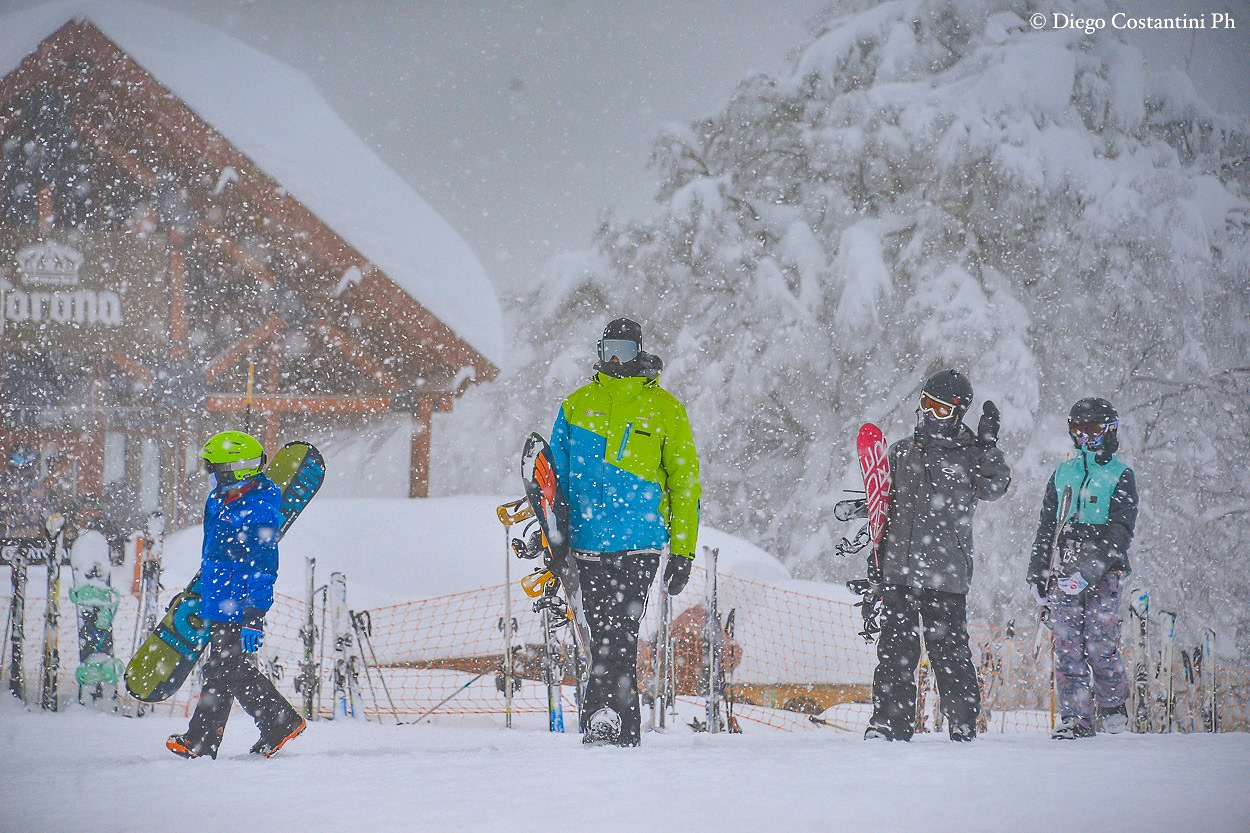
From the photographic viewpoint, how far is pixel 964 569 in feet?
11.9

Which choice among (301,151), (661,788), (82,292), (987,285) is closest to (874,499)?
(661,788)

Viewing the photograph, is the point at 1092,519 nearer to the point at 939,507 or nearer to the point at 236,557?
the point at 939,507

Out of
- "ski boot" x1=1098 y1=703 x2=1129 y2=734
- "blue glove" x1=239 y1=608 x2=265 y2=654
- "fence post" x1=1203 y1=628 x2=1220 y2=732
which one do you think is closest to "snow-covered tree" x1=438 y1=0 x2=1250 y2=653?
"fence post" x1=1203 y1=628 x2=1220 y2=732

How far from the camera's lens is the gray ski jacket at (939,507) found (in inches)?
143

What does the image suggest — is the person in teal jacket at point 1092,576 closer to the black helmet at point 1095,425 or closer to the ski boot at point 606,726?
the black helmet at point 1095,425

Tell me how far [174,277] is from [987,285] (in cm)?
927

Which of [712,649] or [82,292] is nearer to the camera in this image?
[712,649]

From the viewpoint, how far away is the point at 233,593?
3316 millimetres

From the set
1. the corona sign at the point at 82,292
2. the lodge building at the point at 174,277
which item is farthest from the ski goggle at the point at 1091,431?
the corona sign at the point at 82,292

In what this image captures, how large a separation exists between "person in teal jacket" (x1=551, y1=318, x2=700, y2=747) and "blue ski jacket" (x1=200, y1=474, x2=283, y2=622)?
1063 mm

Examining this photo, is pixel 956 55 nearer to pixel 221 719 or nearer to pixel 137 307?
pixel 137 307

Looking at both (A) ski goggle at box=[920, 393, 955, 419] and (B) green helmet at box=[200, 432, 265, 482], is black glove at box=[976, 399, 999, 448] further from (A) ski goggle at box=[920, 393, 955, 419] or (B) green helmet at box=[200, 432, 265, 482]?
(B) green helmet at box=[200, 432, 265, 482]

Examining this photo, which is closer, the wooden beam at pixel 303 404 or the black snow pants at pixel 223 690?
the black snow pants at pixel 223 690

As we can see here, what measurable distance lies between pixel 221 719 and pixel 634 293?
37.0 ft
